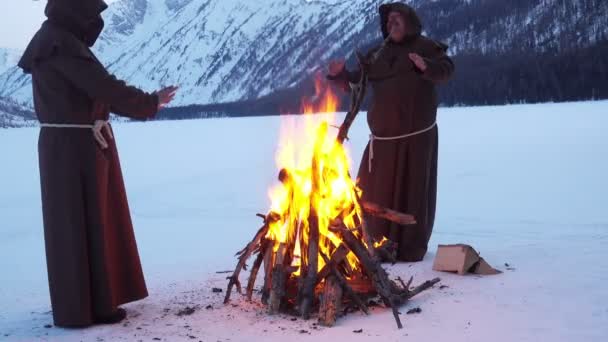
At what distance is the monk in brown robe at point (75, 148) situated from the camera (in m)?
3.56

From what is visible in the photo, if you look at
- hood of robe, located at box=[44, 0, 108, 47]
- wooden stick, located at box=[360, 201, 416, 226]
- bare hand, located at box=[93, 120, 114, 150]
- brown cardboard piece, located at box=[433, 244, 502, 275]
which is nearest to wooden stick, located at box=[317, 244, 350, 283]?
wooden stick, located at box=[360, 201, 416, 226]

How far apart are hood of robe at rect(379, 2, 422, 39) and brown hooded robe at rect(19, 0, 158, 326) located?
6.93ft

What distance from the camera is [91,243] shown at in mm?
3705

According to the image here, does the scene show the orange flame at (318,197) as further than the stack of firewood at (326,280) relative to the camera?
Yes

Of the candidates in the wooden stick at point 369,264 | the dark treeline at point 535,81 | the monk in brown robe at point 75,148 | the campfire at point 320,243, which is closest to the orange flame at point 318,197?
the campfire at point 320,243

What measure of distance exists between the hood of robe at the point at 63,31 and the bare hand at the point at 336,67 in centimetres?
160

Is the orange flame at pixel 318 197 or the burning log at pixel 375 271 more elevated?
the orange flame at pixel 318 197

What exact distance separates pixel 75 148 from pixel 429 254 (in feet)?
9.53

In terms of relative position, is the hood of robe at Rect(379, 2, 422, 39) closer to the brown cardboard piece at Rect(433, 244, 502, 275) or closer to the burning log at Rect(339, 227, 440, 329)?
the brown cardboard piece at Rect(433, 244, 502, 275)

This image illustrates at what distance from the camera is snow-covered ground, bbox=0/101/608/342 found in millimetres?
3600

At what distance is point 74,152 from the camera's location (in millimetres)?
3682

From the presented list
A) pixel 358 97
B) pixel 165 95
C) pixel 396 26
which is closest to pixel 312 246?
pixel 358 97

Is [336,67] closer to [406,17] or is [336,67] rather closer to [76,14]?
[406,17]

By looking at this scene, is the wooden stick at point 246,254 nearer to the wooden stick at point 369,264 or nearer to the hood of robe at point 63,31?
the wooden stick at point 369,264
